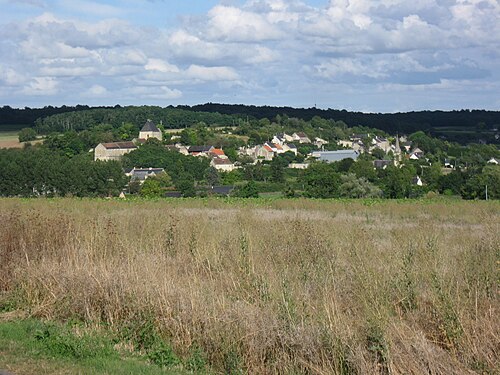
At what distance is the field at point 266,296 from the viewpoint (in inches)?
322

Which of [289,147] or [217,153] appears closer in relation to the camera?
[217,153]

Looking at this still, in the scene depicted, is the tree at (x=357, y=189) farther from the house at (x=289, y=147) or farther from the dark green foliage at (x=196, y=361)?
the house at (x=289, y=147)

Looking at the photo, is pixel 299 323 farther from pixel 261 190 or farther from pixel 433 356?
pixel 261 190

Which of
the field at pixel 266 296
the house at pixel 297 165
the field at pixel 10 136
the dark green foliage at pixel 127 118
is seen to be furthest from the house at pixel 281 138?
the field at pixel 266 296

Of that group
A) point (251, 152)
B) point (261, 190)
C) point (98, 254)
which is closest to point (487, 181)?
point (261, 190)

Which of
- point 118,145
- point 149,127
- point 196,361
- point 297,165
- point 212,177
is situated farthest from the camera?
point 149,127

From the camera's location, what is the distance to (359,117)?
17725cm

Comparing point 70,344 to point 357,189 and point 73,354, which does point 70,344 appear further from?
point 357,189

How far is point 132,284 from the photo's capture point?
10922 millimetres

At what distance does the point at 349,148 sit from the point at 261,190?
2630 inches

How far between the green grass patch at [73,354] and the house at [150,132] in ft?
366

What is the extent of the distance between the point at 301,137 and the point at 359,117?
38697 mm

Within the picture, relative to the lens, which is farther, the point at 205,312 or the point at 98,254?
the point at 98,254

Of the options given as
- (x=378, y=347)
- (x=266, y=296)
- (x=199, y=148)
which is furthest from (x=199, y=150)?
(x=378, y=347)
